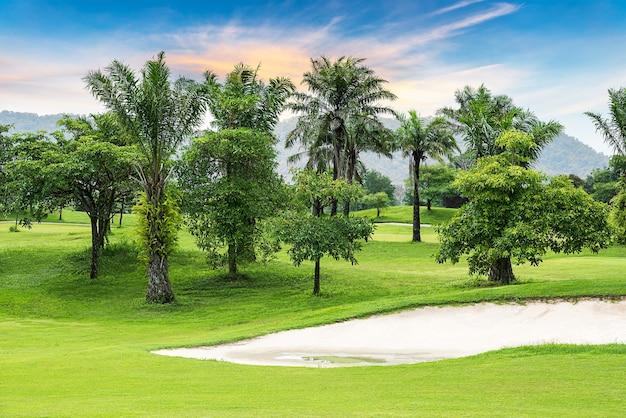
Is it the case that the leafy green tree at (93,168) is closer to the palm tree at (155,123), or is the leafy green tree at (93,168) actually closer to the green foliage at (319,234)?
the palm tree at (155,123)

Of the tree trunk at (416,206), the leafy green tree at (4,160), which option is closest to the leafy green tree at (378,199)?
the tree trunk at (416,206)

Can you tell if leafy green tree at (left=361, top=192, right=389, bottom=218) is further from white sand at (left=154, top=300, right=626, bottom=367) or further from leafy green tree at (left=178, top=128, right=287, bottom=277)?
white sand at (left=154, top=300, right=626, bottom=367)

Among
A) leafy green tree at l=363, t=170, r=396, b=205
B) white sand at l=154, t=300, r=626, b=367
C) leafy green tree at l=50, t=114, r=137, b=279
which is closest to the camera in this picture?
white sand at l=154, t=300, r=626, b=367

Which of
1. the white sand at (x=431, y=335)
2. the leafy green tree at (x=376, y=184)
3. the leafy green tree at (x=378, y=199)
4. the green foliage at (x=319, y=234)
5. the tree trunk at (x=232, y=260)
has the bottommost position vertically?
the white sand at (x=431, y=335)

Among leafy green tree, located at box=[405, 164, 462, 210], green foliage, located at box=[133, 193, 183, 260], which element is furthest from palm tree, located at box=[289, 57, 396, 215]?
leafy green tree, located at box=[405, 164, 462, 210]

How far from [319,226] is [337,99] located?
22.0 metres

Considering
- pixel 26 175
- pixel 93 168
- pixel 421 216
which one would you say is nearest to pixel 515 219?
pixel 93 168

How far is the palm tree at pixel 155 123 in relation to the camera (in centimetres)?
3055

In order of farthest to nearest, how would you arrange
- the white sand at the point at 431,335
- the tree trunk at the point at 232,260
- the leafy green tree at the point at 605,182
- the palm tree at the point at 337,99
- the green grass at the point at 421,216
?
the leafy green tree at the point at 605,182 → the green grass at the point at 421,216 → the palm tree at the point at 337,99 → the tree trunk at the point at 232,260 → the white sand at the point at 431,335

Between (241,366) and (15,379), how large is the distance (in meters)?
5.06

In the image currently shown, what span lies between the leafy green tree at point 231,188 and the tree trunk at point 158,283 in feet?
12.1

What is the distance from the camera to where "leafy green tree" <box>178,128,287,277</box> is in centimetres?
3422

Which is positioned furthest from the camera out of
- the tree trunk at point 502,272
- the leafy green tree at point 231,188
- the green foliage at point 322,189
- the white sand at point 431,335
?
the leafy green tree at point 231,188

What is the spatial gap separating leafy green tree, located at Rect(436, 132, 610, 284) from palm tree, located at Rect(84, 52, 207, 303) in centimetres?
1448
